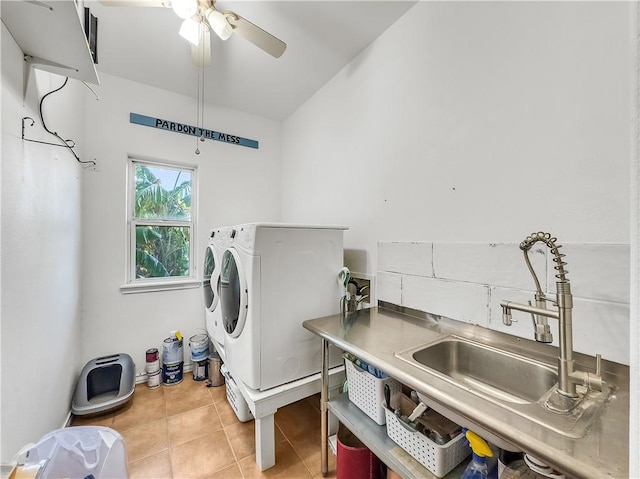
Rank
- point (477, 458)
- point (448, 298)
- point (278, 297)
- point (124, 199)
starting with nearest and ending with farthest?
1. point (477, 458)
2. point (448, 298)
3. point (278, 297)
4. point (124, 199)

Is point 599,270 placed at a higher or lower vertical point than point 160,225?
lower

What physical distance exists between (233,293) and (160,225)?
4.91 feet

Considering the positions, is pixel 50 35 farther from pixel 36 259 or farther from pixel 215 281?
pixel 215 281

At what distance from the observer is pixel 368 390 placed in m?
1.36

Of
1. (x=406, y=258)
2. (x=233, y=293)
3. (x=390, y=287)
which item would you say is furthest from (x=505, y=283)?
(x=233, y=293)

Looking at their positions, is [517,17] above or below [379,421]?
above

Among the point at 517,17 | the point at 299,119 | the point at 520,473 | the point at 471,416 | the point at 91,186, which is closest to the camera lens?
the point at 471,416

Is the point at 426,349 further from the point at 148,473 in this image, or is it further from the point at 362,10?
the point at 362,10

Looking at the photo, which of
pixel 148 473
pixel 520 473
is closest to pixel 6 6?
pixel 148 473

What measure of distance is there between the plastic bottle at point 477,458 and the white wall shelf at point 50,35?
2.17m

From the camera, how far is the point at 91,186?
2330 mm

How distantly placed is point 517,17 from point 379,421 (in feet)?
6.63

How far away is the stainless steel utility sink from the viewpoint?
2.57ft

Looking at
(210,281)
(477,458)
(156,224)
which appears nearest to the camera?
(477,458)
